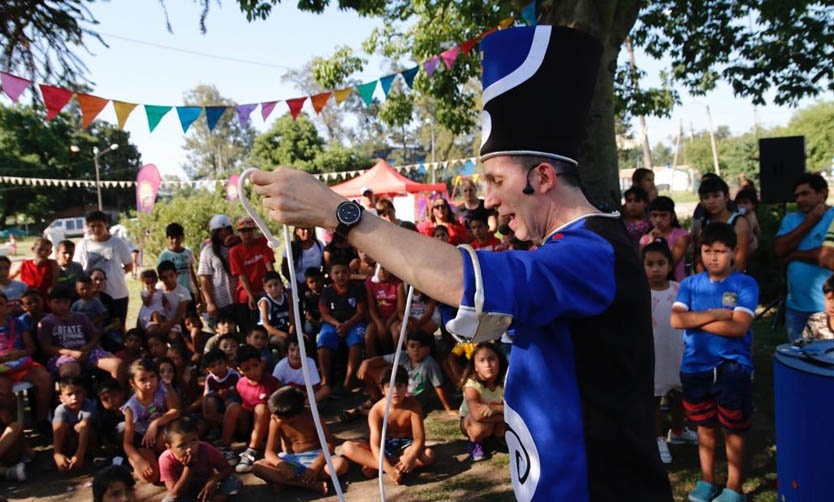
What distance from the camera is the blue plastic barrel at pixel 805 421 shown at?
9.93 feet

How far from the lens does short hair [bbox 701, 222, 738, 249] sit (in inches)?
159

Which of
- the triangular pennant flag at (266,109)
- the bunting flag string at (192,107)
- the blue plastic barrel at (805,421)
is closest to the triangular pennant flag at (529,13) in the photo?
the bunting flag string at (192,107)

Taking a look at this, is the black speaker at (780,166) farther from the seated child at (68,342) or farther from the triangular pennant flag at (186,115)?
the seated child at (68,342)

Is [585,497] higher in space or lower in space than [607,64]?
lower

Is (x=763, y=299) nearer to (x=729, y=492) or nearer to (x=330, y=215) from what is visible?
(x=729, y=492)

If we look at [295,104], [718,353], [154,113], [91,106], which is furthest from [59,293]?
[718,353]

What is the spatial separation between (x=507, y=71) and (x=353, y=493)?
3.97 meters

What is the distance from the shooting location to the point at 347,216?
4.24ft

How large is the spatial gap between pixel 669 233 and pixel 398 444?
9.72ft

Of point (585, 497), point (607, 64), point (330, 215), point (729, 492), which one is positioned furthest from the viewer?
point (607, 64)

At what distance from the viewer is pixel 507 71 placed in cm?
150

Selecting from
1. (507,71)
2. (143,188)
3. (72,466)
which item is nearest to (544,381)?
(507,71)

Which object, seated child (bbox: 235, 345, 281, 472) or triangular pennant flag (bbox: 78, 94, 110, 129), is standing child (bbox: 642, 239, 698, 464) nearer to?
seated child (bbox: 235, 345, 281, 472)

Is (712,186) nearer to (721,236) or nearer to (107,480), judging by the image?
(721,236)
